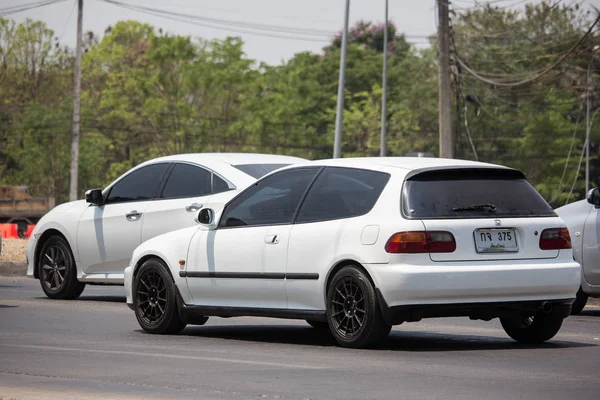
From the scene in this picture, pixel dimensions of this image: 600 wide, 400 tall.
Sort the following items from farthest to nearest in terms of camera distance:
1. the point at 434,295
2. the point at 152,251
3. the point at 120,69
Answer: the point at 120,69, the point at 152,251, the point at 434,295

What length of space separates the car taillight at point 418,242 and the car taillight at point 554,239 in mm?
904

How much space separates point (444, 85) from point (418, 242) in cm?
2109

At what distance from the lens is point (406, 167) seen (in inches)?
396

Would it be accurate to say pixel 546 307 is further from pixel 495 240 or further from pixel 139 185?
pixel 139 185

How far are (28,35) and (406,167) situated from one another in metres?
73.5

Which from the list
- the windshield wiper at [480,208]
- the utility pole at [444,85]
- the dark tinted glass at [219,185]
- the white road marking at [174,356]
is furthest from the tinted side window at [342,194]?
the utility pole at [444,85]

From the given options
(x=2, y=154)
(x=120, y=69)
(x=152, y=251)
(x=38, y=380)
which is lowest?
(x=38, y=380)

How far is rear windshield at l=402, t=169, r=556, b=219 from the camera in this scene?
32.0 feet

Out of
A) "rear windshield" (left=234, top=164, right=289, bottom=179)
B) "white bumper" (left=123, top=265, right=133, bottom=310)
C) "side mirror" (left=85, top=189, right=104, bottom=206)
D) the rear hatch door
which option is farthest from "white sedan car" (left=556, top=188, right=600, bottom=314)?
"side mirror" (left=85, top=189, right=104, bottom=206)

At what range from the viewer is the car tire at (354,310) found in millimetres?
9547

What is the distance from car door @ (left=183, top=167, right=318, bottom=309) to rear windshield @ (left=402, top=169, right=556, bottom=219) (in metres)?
1.11

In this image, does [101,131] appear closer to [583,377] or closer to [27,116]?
[27,116]

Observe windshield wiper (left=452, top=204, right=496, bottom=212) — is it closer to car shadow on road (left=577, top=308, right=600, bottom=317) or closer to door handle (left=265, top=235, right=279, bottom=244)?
door handle (left=265, top=235, right=279, bottom=244)

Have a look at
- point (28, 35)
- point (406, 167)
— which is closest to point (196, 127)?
point (28, 35)
